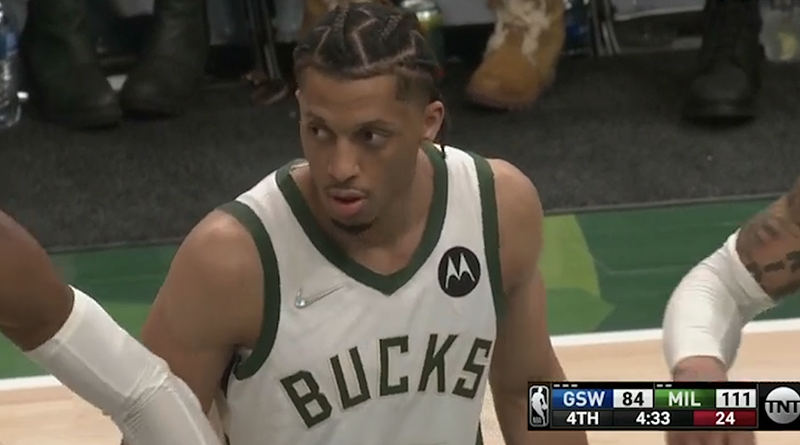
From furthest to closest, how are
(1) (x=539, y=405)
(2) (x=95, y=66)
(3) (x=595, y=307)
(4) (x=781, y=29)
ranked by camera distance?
1. (4) (x=781, y=29)
2. (2) (x=95, y=66)
3. (3) (x=595, y=307)
4. (1) (x=539, y=405)

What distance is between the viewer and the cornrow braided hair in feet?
3.29

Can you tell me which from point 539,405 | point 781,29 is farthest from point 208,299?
point 781,29

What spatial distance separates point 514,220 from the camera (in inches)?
45.7

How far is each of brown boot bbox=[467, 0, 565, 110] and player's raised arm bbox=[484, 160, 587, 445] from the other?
1631mm

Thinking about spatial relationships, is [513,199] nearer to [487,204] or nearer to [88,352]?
[487,204]

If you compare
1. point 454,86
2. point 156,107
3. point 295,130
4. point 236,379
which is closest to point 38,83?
point 156,107

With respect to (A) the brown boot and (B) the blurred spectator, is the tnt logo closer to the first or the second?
(A) the brown boot

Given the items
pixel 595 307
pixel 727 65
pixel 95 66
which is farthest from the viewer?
pixel 95 66

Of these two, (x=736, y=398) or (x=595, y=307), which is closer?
(x=736, y=398)

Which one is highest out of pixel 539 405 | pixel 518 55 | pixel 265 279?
pixel 265 279

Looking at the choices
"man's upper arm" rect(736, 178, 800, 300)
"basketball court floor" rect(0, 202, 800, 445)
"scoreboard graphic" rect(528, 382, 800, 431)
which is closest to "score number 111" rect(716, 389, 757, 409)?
"scoreboard graphic" rect(528, 382, 800, 431)

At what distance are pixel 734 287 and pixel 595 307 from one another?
958mm

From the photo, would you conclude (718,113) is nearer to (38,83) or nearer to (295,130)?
(295,130)

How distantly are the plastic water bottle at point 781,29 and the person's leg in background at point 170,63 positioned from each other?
1.44 m
